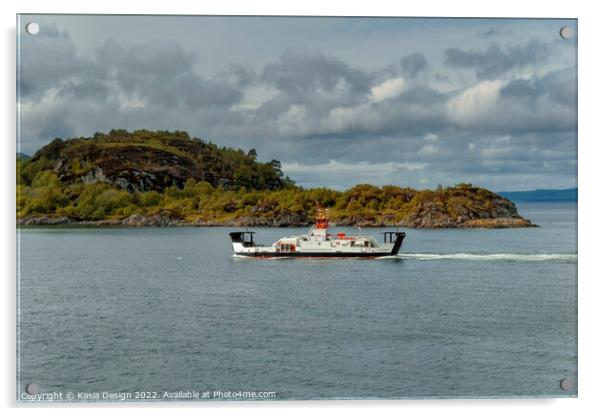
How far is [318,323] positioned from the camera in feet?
44.3

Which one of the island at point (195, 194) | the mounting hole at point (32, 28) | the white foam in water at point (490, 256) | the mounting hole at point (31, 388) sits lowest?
the mounting hole at point (31, 388)

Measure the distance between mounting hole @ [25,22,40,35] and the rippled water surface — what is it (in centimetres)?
479

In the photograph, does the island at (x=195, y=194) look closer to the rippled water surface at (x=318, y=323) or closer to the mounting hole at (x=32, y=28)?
the rippled water surface at (x=318, y=323)

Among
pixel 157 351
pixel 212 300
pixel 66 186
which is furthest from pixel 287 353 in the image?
pixel 66 186

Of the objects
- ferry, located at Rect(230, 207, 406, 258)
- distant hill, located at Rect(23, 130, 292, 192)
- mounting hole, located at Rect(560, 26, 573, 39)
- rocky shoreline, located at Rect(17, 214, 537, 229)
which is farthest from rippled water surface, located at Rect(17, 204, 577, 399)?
mounting hole, located at Rect(560, 26, 573, 39)

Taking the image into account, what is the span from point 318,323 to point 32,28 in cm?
714

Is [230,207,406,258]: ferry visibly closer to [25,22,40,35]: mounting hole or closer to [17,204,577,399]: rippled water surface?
[17,204,577,399]: rippled water surface

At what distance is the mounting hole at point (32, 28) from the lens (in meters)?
10.2

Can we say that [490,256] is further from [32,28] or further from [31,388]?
[32,28]

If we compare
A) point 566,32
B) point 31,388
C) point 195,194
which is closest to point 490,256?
point 195,194

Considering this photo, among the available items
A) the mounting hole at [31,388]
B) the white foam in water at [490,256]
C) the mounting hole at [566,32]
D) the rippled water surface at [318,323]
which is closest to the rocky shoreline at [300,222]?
the rippled water surface at [318,323]

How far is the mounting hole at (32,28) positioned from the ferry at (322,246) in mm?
12231

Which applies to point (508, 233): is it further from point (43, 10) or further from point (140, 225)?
point (43, 10)

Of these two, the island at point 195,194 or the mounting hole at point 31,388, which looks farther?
the island at point 195,194
